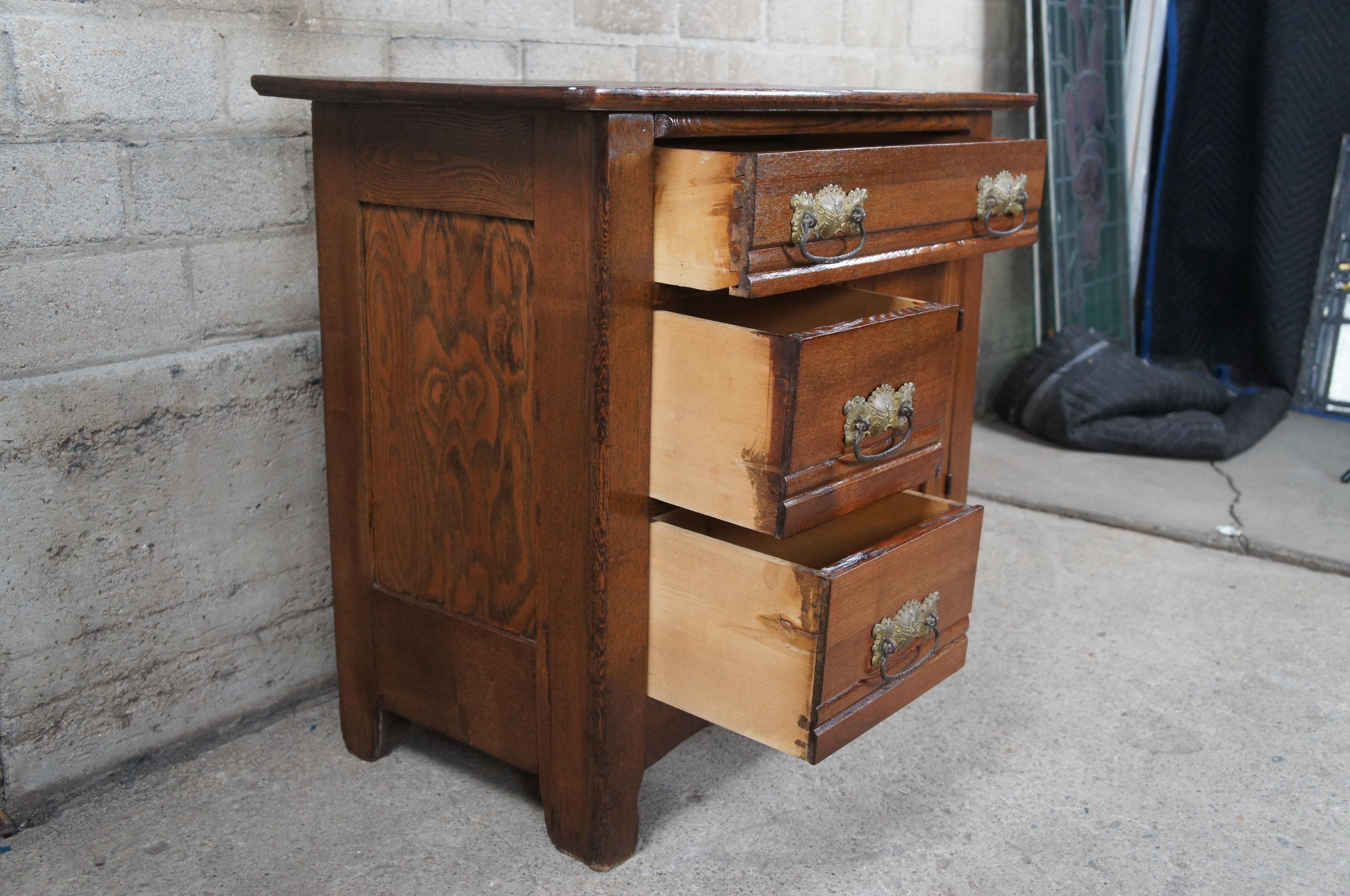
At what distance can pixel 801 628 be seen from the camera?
1.33 m

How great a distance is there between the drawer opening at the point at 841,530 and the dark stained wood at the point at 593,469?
9.6 inches

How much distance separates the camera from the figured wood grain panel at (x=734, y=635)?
1.34 m

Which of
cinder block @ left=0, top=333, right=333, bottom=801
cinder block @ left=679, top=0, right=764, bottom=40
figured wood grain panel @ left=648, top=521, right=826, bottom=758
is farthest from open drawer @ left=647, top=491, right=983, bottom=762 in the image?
cinder block @ left=679, top=0, right=764, bottom=40

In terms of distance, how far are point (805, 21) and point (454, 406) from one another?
5.17 feet

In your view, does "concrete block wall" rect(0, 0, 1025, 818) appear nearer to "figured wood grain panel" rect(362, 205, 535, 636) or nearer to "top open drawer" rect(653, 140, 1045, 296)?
"figured wood grain panel" rect(362, 205, 535, 636)

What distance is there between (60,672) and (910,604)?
1105mm

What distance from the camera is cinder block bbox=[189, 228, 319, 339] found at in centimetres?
167

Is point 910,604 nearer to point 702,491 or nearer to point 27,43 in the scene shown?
point 702,491

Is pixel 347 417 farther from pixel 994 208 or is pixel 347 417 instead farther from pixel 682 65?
pixel 682 65

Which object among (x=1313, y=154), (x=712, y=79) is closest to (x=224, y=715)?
(x=712, y=79)

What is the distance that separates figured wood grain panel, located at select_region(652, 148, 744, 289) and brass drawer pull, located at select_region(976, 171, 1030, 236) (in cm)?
57

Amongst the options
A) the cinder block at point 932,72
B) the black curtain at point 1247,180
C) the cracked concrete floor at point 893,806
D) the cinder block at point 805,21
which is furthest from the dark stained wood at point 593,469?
the black curtain at point 1247,180

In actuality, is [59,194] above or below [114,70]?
below

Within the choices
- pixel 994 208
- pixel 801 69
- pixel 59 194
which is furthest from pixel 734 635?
pixel 801 69
